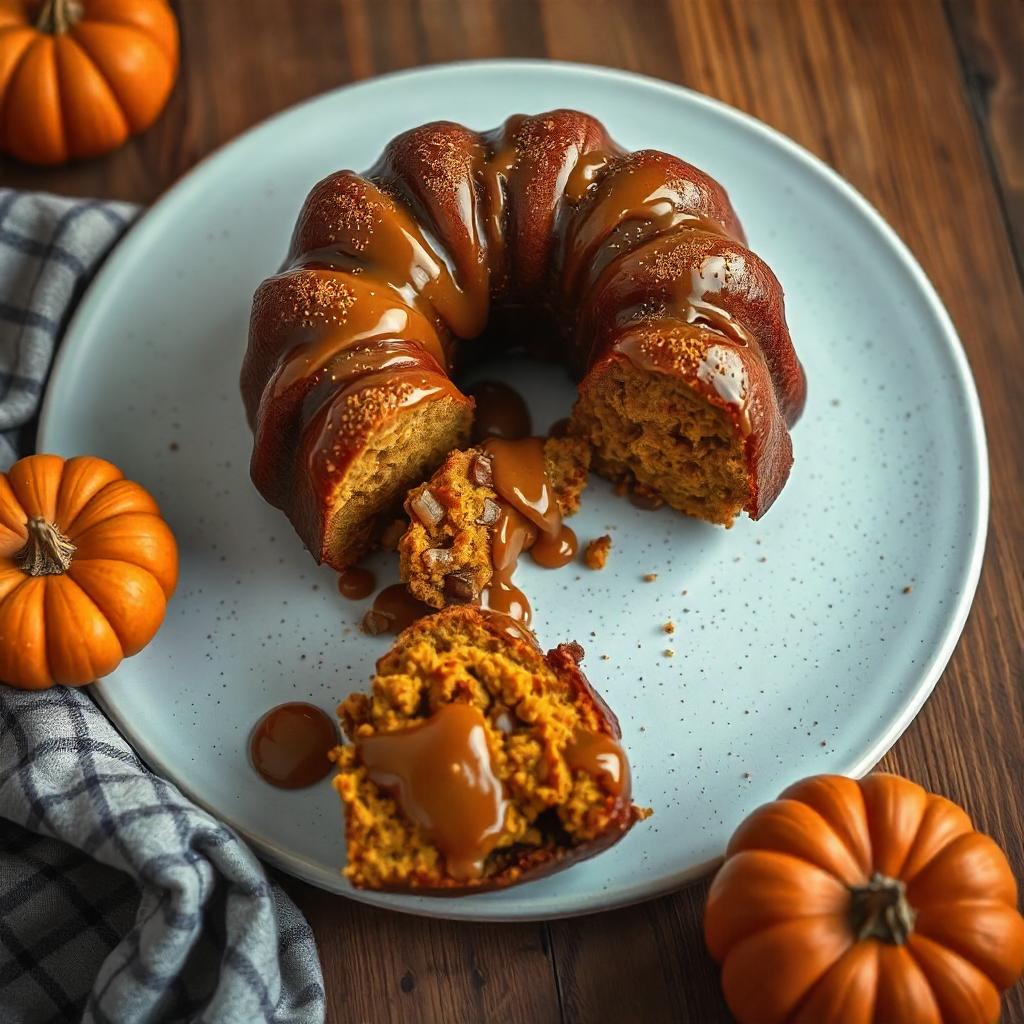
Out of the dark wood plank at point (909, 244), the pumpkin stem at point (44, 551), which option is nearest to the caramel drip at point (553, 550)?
the dark wood plank at point (909, 244)

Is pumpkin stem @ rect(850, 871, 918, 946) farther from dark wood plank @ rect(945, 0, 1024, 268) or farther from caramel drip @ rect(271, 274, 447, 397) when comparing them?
dark wood plank @ rect(945, 0, 1024, 268)

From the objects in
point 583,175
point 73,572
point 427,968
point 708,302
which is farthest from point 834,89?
point 427,968

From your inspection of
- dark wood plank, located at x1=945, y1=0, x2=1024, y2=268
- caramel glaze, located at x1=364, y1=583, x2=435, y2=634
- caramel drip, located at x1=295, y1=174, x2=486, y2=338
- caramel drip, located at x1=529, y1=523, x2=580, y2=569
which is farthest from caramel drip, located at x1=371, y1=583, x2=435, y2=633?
dark wood plank, located at x1=945, y1=0, x2=1024, y2=268

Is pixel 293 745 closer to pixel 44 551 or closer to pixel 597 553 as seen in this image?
pixel 44 551

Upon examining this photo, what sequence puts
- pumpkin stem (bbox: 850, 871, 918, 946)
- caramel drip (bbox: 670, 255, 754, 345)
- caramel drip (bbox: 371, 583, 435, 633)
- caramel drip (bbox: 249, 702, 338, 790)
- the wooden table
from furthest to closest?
the wooden table
caramel drip (bbox: 371, 583, 435, 633)
caramel drip (bbox: 249, 702, 338, 790)
caramel drip (bbox: 670, 255, 754, 345)
pumpkin stem (bbox: 850, 871, 918, 946)

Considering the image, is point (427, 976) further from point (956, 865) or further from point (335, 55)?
point (335, 55)

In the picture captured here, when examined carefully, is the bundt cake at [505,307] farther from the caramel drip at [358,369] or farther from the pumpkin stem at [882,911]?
the pumpkin stem at [882,911]

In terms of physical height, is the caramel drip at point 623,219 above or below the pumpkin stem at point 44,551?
above
